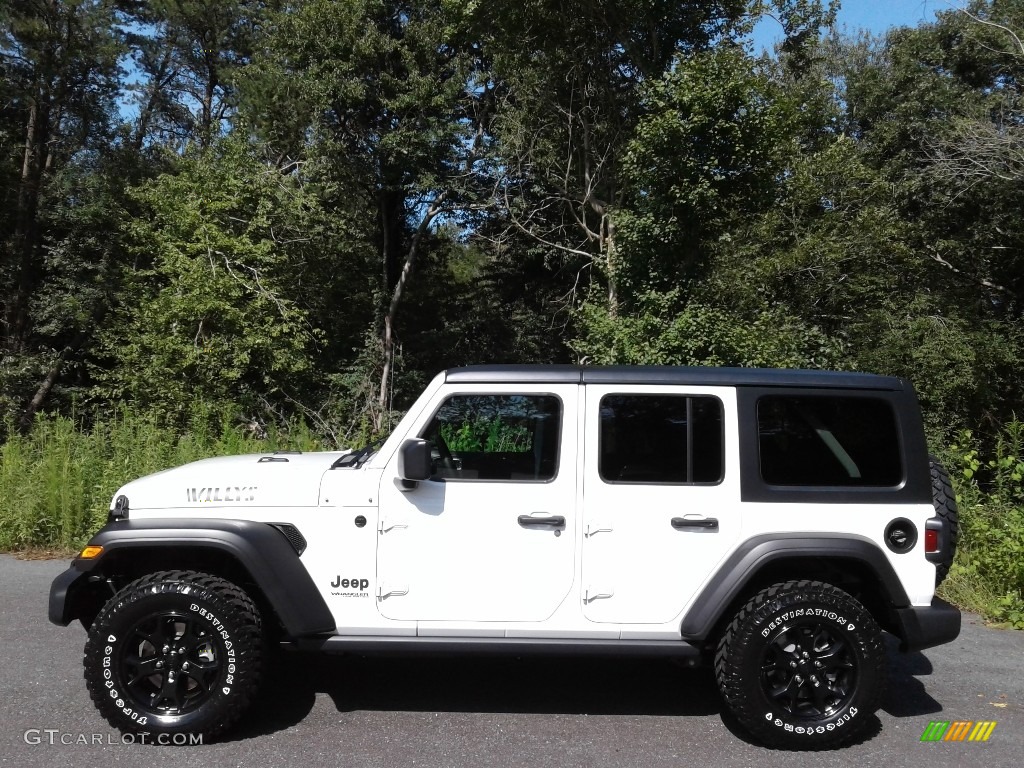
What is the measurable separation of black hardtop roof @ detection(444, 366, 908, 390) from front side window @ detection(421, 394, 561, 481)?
9 centimetres

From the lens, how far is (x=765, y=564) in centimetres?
391

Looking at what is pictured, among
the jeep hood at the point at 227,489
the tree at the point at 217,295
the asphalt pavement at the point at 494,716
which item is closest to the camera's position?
the asphalt pavement at the point at 494,716

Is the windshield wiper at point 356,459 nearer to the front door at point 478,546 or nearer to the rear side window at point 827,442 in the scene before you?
the front door at point 478,546

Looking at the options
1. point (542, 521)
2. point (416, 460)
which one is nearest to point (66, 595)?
point (416, 460)

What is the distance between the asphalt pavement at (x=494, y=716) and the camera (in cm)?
376

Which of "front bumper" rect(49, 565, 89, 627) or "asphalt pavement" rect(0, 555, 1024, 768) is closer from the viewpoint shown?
"asphalt pavement" rect(0, 555, 1024, 768)

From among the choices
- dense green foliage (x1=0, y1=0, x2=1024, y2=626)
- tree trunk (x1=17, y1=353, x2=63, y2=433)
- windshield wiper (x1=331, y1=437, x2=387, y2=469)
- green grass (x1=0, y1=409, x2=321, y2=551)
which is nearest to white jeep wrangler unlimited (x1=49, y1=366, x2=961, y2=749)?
windshield wiper (x1=331, y1=437, x2=387, y2=469)

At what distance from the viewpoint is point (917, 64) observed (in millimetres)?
18406

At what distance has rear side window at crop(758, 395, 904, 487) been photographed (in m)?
4.05

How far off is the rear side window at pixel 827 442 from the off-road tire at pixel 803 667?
0.57 m

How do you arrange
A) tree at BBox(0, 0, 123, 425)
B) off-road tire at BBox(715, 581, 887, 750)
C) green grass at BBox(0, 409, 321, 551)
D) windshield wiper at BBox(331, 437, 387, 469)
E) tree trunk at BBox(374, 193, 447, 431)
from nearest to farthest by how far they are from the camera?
off-road tire at BBox(715, 581, 887, 750)
windshield wiper at BBox(331, 437, 387, 469)
green grass at BBox(0, 409, 321, 551)
tree at BBox(0, 0, 123, 425)
tree trunk at BBox(374, 193, 447, 431)

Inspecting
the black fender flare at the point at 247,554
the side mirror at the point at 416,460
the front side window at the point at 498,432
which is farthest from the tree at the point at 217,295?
the side mirror at the point at 416,460

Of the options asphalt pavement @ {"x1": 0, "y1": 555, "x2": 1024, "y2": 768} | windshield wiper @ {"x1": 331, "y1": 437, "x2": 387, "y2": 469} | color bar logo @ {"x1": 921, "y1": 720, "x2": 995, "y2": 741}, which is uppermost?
windshield wiper @ {"x1": 331, "y1": 437, "x2": 387, "y2": 469}

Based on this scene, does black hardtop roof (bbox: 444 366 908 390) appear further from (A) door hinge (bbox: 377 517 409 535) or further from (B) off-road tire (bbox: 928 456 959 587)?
(A) door hinge (bbox: 377 517 409 535)
